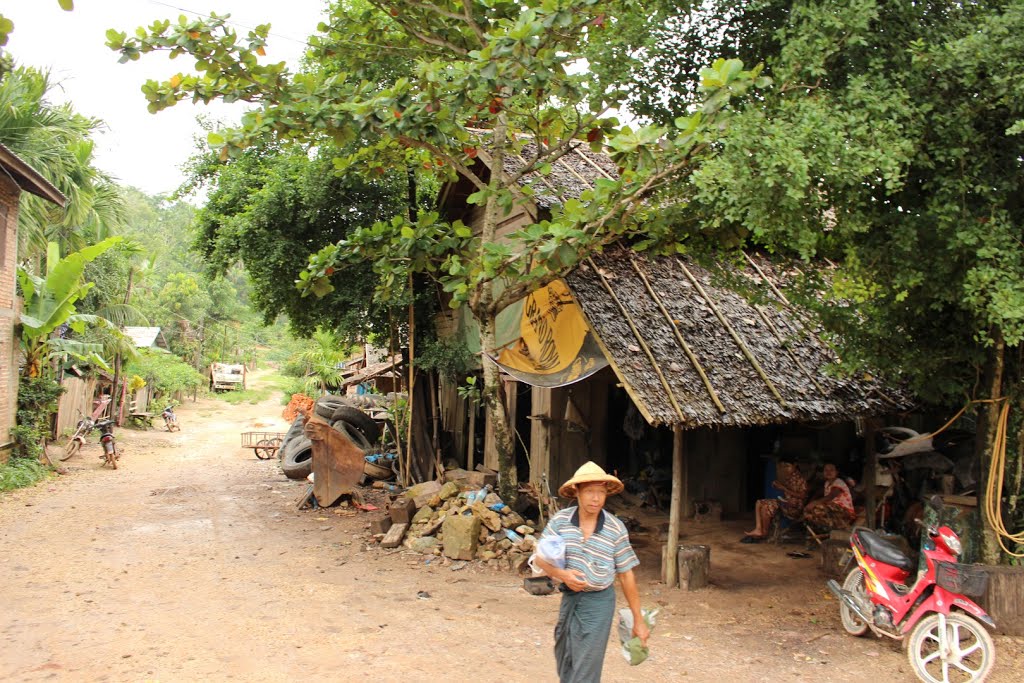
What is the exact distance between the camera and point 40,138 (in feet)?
51.9

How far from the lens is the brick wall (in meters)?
13.5

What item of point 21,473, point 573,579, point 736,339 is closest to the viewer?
point 573,579

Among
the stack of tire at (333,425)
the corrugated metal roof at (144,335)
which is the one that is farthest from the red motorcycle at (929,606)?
the corrugated metal roof at (144,335)

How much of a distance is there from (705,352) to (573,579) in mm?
5089

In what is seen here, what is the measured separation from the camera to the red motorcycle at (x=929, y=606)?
5.20m

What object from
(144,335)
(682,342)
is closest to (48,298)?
(682,342)

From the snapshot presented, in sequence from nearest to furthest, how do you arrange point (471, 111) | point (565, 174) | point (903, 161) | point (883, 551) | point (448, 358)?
point (903, 161) < point (883, 551) < point (471, 111) < point (565, 174) < point (448, 358)

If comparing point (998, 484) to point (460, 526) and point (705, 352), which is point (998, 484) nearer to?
point (705, 352)

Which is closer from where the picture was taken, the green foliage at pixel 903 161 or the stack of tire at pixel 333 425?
the green foliage at pixel 903 161

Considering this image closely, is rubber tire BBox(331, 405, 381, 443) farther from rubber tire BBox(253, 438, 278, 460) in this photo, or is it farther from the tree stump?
the tree stump

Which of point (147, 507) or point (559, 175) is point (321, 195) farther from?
point (147, 507)

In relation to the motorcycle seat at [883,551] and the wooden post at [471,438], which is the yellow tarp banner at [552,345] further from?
the wooden post at [471,438]

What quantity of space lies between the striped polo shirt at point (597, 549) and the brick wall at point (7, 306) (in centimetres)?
1355

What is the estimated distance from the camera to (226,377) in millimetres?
40750
